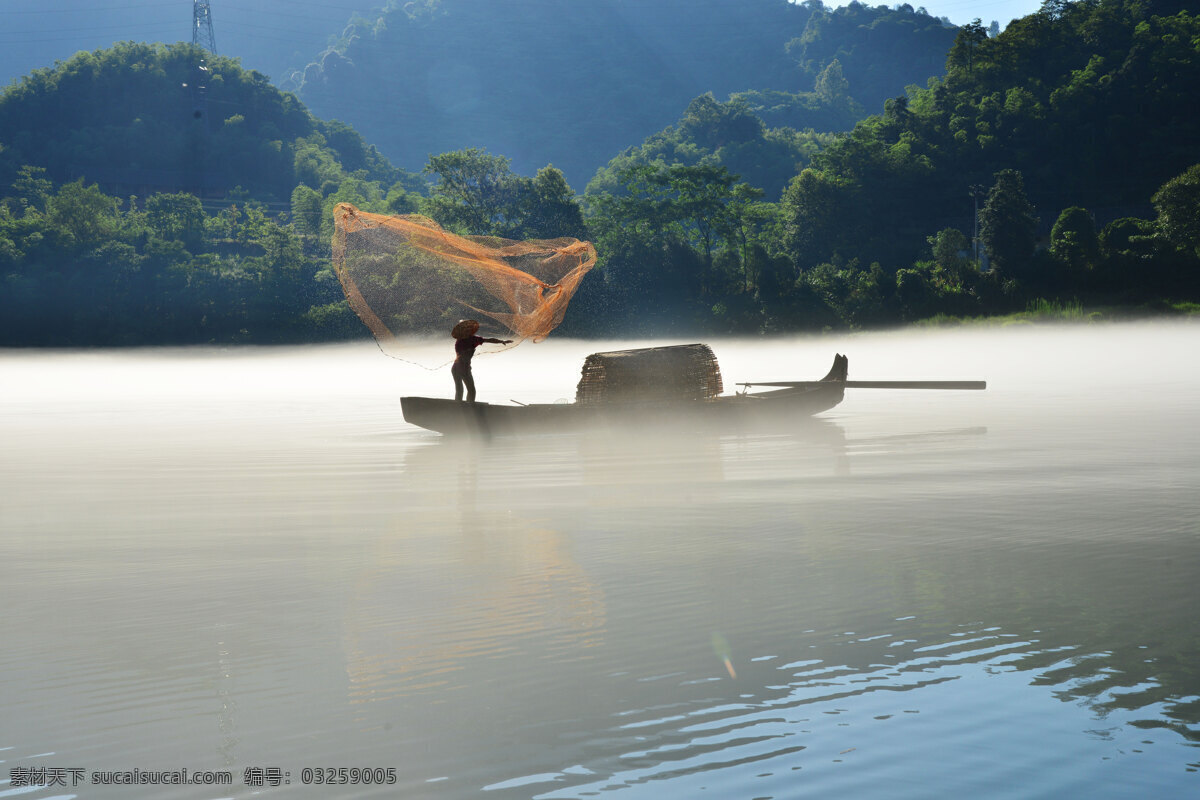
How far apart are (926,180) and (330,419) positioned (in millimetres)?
53518

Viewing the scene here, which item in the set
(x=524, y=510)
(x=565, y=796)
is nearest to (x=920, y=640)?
Result: (x=565, y=796)

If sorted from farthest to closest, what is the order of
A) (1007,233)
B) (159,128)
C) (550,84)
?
1. (550,84)
2. (159,128)
3. (1007,233)

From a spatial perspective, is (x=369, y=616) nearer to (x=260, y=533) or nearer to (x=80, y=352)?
(x=260, y=533)

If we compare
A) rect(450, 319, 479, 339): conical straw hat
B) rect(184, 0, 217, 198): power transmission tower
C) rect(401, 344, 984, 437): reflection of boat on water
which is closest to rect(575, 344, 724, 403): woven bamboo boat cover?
rect(401, 344, 984, 437): reflection of boat on water

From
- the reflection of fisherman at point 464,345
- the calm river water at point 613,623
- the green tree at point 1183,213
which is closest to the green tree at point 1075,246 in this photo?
the green tree at point 1183,213

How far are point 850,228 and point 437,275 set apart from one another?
1931 inches

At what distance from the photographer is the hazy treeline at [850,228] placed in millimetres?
54000

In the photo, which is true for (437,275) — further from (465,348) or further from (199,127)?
(199,127)

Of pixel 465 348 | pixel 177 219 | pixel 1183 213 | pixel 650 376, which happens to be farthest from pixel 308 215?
pixel 465 348

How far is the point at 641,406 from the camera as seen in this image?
17.3m

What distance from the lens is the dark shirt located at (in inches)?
624

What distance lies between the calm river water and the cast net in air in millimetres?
2662

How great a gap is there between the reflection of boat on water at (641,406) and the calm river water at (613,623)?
5.87ft

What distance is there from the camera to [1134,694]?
4.93m
